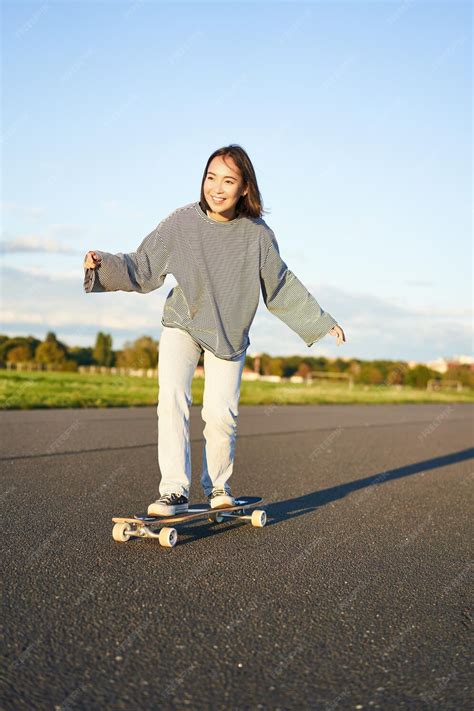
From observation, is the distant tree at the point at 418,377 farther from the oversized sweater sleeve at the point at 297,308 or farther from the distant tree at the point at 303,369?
the oversized sweater sleeve at the point at 297,308

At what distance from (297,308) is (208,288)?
75 cm

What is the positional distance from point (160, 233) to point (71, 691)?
299 centimetres

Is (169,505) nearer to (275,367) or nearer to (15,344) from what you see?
(15,344)

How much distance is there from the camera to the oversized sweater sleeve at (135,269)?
4.60m

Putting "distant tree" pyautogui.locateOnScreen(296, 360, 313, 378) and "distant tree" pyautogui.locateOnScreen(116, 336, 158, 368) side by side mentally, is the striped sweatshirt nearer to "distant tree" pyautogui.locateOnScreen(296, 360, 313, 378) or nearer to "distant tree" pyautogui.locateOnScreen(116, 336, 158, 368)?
"distant tree" pyautogui.locateOnScreen(116, 336, 158, 368)

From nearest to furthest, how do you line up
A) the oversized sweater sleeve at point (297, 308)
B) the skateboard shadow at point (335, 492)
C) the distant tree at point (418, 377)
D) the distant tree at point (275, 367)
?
the oversized sweater sleeve at point (297, 308) → the skateboard shadow at point (335, 492) → the distant tree at point (418, 377) → the distant tree at point (275, 367)

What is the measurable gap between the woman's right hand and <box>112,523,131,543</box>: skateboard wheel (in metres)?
1.40

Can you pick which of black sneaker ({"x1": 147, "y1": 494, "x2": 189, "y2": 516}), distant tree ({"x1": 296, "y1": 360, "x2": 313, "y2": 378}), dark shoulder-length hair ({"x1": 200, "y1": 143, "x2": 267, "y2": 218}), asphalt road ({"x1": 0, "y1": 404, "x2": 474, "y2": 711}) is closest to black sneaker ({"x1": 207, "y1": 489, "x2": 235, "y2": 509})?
asphalt road ({"x1": 0, "y1": 404, "x2": 474, "y2": 711})

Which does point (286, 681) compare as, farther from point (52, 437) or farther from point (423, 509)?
point (52, 437)

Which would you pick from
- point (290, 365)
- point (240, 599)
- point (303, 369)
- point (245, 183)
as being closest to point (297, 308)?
point (245, 183)

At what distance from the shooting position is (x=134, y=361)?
7538 cm

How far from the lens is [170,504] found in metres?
4.46

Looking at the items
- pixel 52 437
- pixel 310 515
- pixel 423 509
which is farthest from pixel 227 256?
pixel 52 437

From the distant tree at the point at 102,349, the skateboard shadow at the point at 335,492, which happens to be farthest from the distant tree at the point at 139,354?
the skateboard shadow at the point at 335,492
